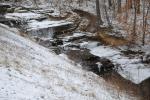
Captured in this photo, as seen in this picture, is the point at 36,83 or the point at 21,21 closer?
the point at 36,83

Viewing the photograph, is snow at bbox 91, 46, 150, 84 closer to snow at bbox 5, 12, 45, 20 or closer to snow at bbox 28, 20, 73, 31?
snow at bbox 28, 20, 73, 31

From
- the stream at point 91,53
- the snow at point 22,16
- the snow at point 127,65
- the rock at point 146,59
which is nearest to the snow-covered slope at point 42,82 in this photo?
the stream at point 91,53

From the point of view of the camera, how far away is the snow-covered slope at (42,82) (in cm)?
1013

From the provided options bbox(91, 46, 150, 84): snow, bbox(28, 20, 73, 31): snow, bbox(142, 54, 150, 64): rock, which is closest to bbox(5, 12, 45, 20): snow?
bbox(28, 20, 73, 31): snow

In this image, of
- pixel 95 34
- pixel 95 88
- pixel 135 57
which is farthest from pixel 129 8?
pixel 95 88

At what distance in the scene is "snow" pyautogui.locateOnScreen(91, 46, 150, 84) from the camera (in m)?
17.6

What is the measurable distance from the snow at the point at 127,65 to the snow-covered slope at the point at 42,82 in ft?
11.8

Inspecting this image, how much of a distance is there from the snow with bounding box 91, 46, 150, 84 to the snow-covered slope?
11.8ft

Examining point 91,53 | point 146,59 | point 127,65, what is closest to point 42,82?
point 127,65

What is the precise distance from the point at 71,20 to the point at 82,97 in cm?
2067

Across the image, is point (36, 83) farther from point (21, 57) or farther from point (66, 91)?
point (21, 57)

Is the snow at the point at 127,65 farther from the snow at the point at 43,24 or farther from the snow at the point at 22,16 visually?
the snow at the point at 22,16

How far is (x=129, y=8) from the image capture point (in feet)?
113

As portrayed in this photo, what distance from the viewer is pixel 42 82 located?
1155 centimetres
